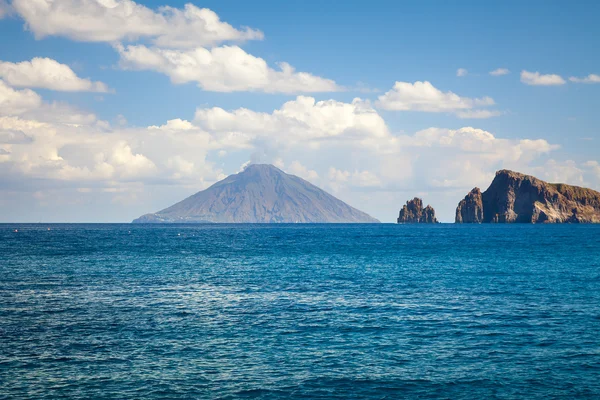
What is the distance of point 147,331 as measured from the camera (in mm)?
38469

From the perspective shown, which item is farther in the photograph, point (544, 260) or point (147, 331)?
point (544, 260)

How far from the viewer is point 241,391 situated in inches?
1045

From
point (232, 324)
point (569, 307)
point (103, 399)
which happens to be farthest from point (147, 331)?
point (569, 307)

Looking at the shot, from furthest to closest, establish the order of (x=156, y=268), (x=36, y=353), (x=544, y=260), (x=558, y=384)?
1. (x=544, y=260)
2. (x=156, y=268)
3. (x=36, y=353)
4. (x=558, y=384)

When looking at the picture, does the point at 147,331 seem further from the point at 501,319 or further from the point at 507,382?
the point at 501,319

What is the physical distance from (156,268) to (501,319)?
182 feet

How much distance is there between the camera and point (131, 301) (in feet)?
168

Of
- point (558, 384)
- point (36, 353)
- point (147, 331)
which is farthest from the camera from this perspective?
point (147, 331)

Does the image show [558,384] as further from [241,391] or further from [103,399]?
[103,399]

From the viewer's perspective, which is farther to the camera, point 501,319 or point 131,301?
point 131,301

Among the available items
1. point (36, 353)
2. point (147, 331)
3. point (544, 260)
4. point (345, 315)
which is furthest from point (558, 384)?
point (544, 260)

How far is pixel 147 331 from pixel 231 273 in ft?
125

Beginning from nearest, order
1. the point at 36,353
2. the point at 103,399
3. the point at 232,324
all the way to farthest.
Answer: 1. the point at 103,399
2. the point at 36,353
3. the point at 232,324

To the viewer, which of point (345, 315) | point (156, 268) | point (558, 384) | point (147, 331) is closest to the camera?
point (558, 384)
